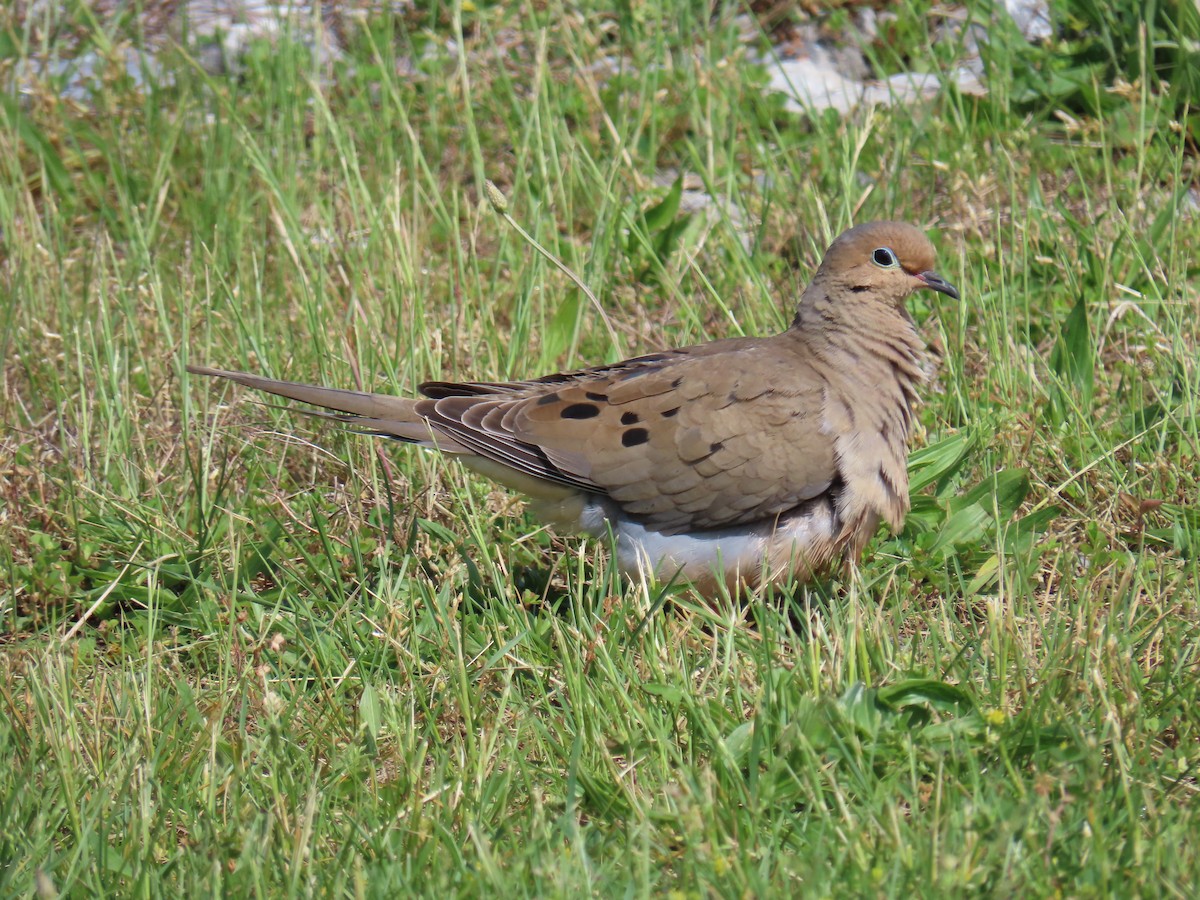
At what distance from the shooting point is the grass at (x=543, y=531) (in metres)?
2.77

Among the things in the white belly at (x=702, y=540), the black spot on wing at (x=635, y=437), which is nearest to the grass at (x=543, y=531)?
the white belly at (x=702, y=540)

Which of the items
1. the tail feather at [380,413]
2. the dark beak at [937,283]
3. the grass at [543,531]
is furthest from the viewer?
the dark beak at [937,283]

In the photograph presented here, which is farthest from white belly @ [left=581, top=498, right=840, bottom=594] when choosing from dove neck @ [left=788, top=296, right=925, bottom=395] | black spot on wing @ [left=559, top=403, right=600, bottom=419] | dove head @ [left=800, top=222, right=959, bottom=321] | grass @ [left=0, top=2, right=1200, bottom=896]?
dove head @ [left=800, top=222, right=959, bottom=321]

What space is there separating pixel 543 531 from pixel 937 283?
1.38 metres

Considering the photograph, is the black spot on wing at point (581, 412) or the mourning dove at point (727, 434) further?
the black spot on wing at point (581, 412)

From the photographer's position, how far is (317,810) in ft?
9.58

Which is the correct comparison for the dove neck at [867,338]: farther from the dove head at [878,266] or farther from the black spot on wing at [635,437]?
the black spot on wing at [635,437]

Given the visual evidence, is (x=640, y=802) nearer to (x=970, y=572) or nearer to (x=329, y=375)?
(x=970, y=572)

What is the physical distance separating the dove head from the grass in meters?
0.41

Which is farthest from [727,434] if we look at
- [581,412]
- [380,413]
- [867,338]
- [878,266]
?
[380,413]

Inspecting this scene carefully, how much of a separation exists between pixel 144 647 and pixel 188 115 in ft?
10.8

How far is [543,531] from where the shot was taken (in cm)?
446

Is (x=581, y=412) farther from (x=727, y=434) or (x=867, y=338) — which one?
(x=867, y=338)

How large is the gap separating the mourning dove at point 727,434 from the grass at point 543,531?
7.8 inches
